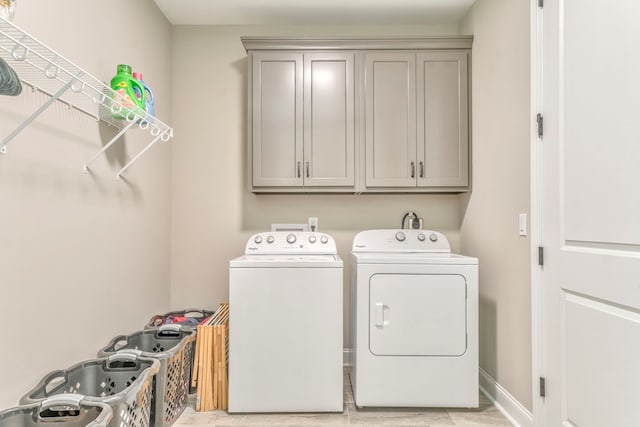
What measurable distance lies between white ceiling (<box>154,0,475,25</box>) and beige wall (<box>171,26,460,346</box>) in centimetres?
9

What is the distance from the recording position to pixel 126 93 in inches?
71.3

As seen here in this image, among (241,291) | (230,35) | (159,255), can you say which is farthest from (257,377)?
(230,35)

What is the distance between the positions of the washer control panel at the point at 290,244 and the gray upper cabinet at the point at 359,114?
1.13ft

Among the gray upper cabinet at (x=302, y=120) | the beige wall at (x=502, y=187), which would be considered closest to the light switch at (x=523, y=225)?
the beige wall at (x=502, y=187)

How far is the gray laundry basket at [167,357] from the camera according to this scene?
71.5 inches

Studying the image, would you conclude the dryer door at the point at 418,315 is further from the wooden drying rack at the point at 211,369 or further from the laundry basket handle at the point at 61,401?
the laundry basket handle at the point at 61,401

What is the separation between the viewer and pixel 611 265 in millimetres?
1361

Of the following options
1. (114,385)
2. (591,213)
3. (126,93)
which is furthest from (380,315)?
(126,93)

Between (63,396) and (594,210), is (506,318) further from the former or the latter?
(63,396)

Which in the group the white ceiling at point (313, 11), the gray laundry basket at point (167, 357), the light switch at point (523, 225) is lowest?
the gray laundry basket at point (167, 357)

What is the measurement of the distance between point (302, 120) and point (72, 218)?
1.53 metres

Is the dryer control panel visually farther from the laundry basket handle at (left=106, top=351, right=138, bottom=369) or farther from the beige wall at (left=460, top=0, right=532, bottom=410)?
the laundry basket handle at (left=106, top=351, right=138, bottom=369)

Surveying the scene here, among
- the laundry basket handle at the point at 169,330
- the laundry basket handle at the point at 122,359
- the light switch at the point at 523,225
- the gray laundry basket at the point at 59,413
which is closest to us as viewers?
the gray laundry basket at the point at 59,413

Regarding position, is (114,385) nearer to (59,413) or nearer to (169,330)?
(59,413)
